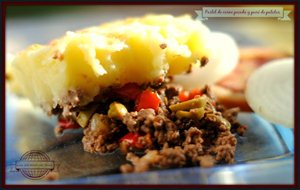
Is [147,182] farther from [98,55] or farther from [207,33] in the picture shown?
[207,33]

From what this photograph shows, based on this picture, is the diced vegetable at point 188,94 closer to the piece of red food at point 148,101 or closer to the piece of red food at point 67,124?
the piece of red food at point 148,101

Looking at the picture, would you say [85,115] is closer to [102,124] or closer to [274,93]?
[102,124]

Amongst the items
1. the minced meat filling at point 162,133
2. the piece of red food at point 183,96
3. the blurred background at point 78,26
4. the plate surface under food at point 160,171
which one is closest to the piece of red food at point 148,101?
the minced meat filling at point 162,133

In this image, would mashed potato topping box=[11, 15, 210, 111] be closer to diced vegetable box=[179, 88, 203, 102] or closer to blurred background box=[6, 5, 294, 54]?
diced vegetable box=[179, 88, 203, 102]

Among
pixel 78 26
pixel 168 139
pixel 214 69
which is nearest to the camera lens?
pixel 168 139

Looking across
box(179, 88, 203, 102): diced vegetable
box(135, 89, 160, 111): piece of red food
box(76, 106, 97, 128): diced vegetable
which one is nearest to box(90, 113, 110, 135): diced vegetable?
box(76, 106, 97, 128): diced vegetable

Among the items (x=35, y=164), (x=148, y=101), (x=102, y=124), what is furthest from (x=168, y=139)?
(x=35, y=164)
